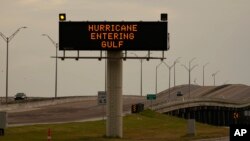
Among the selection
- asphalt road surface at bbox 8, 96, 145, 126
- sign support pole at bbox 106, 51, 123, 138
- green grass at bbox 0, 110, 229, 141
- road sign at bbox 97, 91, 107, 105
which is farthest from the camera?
asphalt road surface at bbox 8, 96, 145, 126

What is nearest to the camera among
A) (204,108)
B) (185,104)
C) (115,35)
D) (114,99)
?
(115,35)

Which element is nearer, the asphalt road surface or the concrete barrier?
the asphalt road surface

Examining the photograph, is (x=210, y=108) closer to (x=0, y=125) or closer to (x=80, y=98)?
(x=80, y=98)

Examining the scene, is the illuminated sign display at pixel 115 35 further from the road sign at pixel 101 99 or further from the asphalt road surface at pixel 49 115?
the asphalt road surface at pixel 49 115

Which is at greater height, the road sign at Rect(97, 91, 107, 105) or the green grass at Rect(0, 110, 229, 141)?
the road sign at Rect(97, 91, 107, 105)

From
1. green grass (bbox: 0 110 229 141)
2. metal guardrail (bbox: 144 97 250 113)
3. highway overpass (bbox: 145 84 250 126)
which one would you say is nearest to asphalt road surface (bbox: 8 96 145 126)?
green grass (bbox: 0 110 229 141)

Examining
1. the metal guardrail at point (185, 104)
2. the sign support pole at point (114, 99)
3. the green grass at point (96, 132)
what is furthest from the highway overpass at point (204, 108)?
the sign support pole at point (114, 99)

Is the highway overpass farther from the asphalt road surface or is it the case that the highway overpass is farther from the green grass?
the green grass

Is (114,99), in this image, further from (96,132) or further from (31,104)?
(31,104)

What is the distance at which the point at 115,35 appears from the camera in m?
52.6

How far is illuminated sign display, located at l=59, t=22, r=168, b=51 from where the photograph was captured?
52594mm

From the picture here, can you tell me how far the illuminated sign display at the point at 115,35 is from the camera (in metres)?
52.6

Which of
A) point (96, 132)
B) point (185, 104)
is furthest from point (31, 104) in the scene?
point (96, 132)

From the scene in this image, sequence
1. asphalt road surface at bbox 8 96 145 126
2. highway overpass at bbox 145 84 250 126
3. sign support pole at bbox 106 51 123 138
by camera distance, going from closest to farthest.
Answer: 1. sign support pole at bbox 106 51 123 138
2. asphalt road surface at bbox 8 96 145 126
3. highway overpass at bbox 145 84 250 126
